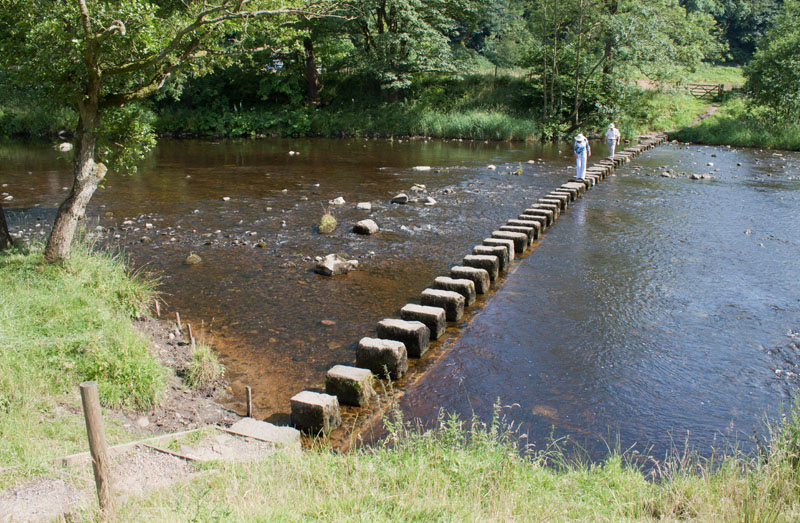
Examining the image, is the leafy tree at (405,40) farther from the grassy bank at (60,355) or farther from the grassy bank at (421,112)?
the grassy bank at (60,355)

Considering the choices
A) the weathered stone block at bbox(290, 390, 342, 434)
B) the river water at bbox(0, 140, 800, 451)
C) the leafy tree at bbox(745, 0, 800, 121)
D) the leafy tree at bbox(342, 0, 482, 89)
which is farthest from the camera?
the leafy tree at bbox(342, 0, 482, 89)

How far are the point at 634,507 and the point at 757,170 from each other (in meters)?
19.9

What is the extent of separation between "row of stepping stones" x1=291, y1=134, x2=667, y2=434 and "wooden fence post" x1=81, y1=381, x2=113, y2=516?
2017 millimetres

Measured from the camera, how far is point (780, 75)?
26547 mm

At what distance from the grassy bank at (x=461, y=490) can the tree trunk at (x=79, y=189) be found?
472 centimetres

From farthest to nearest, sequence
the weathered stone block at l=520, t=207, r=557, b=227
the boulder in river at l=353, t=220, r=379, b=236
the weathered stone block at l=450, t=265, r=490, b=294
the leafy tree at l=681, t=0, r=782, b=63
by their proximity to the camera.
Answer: the leafy tree at l=681, t=0, r=782, b=63 → the weathered stone block at l=520, t=207, r=557, b=227 → the boulder in river at l=353, t=220, r=379, b=236 → the weathered stone block at l=450, t=265, r=490, b=294

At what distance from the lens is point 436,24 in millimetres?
32188

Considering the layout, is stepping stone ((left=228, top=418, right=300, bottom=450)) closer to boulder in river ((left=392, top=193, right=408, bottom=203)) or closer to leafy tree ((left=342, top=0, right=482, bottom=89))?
boulder in river ((left=392, top=193, right=408, bottom=203))

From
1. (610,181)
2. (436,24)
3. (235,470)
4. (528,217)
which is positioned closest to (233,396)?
(235,470)

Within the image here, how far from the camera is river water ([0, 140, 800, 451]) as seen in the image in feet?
20.0

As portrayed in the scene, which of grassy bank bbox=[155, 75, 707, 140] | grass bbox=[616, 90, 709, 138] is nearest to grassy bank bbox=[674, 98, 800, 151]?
grass bbox=[616, 90, 709, 138]

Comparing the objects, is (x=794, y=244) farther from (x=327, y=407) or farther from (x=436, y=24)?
(x=436, y=24)

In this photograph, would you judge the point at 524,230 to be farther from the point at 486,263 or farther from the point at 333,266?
the point at 333,266

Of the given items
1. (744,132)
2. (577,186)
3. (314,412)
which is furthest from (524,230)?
(744,132)
